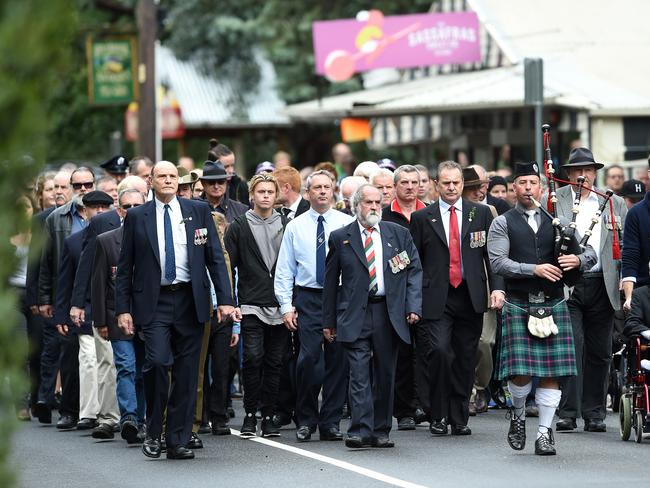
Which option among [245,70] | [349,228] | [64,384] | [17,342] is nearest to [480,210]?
[349,228]

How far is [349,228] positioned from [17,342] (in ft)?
24.9

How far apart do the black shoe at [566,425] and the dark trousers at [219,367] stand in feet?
9.30

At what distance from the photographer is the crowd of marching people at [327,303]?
39.7ft

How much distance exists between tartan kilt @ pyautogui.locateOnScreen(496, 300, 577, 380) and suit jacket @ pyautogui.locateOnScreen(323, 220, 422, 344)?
0.89 metres

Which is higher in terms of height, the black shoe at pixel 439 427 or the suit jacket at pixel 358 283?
the suit jacket at pixel 358 283

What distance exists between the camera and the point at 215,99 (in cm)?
A: 4728

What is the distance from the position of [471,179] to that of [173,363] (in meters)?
4.15

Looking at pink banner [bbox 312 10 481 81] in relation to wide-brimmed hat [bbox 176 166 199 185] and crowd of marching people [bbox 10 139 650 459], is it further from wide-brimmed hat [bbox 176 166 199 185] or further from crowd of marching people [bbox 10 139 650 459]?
wide-brimmed hat [bbox 176 166 199 185]

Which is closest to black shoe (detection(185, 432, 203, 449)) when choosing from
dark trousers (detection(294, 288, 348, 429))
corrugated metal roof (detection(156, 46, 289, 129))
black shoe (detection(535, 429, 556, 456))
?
dark trousers (detection(294, 288, 348, 429))

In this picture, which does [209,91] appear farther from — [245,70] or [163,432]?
[163,432]

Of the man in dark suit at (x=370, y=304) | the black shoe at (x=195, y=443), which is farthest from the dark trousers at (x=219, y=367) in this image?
the man in dark suit at (x=370, y=304)

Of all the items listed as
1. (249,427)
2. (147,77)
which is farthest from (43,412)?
(147,77)

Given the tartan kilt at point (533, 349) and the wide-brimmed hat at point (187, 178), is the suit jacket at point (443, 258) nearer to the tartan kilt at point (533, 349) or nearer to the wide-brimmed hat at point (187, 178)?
the tartan kilt at point (533, 349)

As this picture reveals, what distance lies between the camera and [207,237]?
40.4 feet
